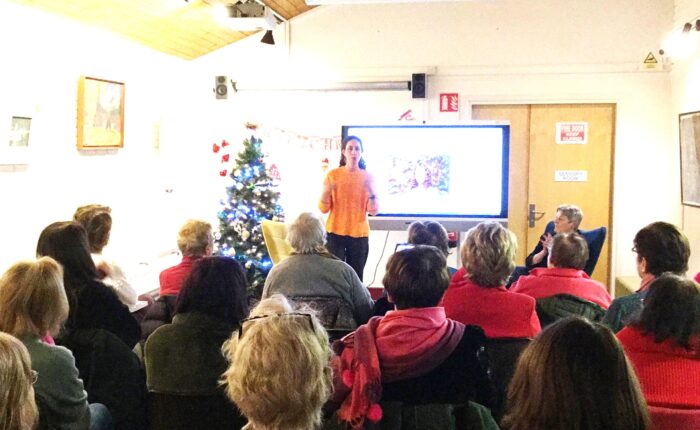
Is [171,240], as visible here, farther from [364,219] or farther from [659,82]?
[659,82]

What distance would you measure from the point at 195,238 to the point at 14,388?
218cm

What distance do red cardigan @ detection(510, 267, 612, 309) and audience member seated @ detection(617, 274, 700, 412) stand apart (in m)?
1.00

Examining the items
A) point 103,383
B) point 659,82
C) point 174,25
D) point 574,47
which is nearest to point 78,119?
point 174,25

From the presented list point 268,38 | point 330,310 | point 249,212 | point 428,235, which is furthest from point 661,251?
point 268,38

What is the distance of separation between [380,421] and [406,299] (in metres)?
0.43

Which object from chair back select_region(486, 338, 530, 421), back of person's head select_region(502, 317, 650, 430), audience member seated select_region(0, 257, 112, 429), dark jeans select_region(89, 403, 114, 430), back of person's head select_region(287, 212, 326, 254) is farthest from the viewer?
back of person's head select_region(287, 212, 326, 254)

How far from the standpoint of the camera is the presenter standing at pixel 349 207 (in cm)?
520

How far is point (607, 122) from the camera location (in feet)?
21.6

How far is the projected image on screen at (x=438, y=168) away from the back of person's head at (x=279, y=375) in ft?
14.9

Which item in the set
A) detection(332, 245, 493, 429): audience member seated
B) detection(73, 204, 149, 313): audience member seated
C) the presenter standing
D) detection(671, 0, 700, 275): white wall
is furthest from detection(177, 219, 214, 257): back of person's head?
detection(671, 0, 700, 275): white wall

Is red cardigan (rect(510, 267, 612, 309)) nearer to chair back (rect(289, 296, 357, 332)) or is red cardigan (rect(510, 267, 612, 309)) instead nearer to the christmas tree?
chair back (rect(289, 296, 357, 332))

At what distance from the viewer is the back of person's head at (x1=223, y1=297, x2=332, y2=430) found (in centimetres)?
153

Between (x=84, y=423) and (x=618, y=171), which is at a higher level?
(x=618, y=171)

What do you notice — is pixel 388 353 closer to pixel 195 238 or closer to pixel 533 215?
pixel 195 238
